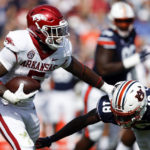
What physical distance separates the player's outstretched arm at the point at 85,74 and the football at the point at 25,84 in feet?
1.64

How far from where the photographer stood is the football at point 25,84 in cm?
467

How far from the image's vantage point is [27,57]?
4629 mm

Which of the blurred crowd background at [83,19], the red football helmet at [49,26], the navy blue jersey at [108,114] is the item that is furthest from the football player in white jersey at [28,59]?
the blurred crowd background at [83,19]

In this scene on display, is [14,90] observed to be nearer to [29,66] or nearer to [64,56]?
[29,66]

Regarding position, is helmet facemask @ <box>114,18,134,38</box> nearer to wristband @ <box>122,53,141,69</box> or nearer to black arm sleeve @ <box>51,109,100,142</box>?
wristband @ <box>122,53,141,69</box>

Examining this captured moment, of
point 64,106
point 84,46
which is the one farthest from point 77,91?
point 84,46

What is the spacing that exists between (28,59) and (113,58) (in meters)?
1.80

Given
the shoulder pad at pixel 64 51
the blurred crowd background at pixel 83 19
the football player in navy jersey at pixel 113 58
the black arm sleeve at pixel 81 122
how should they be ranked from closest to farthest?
the black arm sleeve at pixel 81 122
the shoulder pad at pixel 64 51
the football player in navy jersey at pixel 113 58
the blurred crowd background at pixel 83 19

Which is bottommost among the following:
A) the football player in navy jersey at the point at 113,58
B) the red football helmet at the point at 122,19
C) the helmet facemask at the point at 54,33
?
the football player in navy jersey at the point at 113,58

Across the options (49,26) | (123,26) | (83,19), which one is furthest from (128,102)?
(83,19)

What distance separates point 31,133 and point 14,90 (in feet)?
1.88

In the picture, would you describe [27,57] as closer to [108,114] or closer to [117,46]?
[108,114]

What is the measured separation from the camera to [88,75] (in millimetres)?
5203

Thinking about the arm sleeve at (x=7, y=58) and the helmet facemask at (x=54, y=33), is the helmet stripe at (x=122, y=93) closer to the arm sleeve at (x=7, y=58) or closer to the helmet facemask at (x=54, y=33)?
the helmet facemask at (x=54, y=33)
